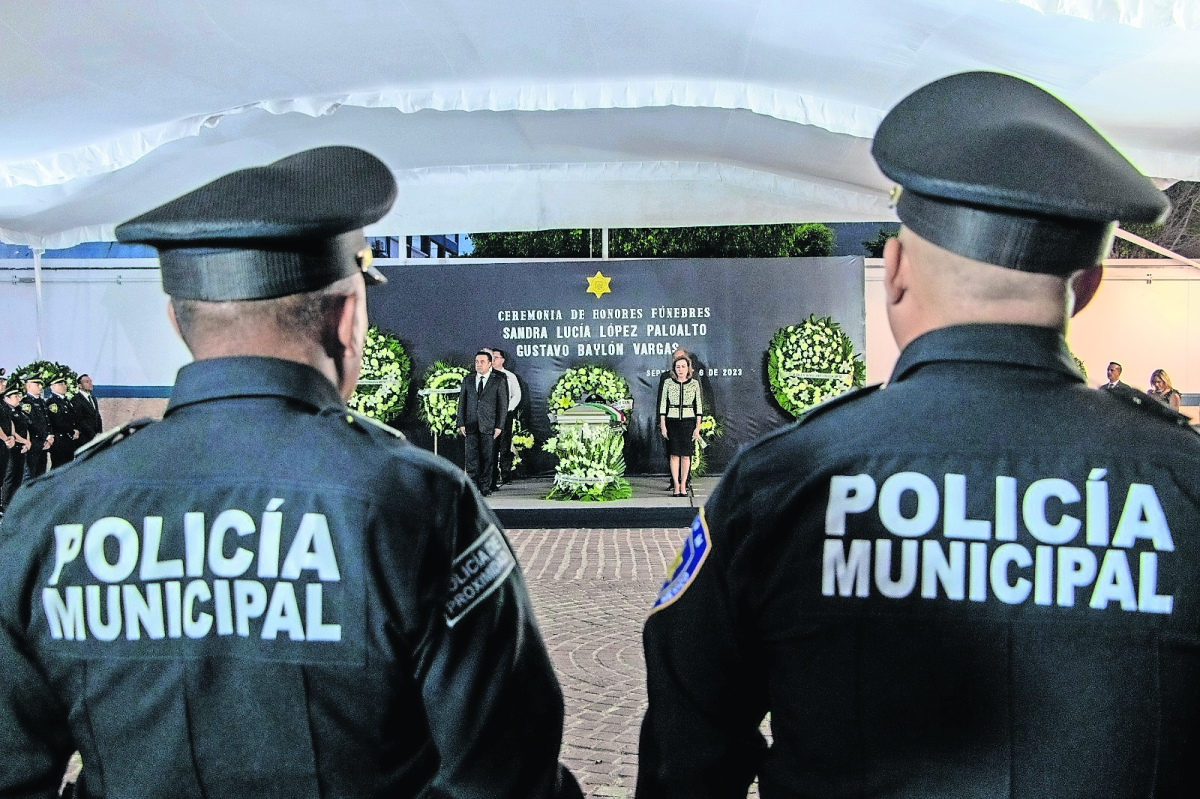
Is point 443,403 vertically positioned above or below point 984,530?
below

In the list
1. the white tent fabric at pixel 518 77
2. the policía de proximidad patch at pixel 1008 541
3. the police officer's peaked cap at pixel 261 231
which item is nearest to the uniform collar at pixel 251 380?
the police officer's peaked cap at pixel 261 231

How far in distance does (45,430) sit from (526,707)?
531 inches

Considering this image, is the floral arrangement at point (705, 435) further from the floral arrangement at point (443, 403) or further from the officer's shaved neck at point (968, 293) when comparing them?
the officer's shaved neck at point (968, 293)

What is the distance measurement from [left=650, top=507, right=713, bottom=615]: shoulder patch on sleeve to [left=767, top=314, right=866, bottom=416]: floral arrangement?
40.2 feet

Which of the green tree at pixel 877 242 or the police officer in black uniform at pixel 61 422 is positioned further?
the green tree at pixel 877 242

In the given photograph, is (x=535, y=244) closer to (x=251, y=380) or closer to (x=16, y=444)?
(x=16, y=444)

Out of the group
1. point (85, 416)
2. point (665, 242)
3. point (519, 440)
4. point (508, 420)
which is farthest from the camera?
point (665, 242)

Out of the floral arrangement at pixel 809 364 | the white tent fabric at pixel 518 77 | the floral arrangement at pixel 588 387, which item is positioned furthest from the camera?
the floral arrangement at pixel 809 364

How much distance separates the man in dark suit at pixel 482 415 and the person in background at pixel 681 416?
233 cm

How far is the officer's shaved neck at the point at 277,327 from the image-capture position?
4.73ft

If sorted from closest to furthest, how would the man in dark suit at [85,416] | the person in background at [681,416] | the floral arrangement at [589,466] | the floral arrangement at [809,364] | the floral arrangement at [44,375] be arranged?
the floral arrangement at [589,466]
the person in background at [681,416]
the man in dark suit at [85,416]
the floral arrangement at [44,375]
the floral arrangement at [809,364]

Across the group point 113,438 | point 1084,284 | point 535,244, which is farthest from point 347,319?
point 535,244

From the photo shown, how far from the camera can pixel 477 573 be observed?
1414 mm

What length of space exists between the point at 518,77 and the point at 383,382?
7.54 meters
